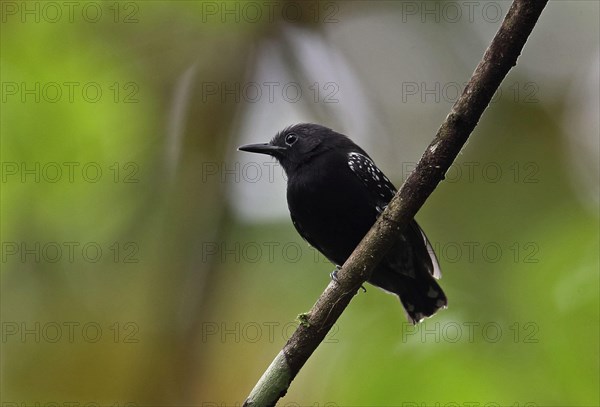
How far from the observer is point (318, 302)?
114 inches

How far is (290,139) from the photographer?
4922mm

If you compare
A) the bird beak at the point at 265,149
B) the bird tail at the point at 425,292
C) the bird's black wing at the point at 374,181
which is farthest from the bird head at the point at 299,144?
the bird tail at the point at 425,292

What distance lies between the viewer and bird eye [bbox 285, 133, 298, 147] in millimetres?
4891

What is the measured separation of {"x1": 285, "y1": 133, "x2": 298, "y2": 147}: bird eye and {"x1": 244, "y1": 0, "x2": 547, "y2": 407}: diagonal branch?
2.06 m

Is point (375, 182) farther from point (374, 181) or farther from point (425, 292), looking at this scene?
point (425, 292)

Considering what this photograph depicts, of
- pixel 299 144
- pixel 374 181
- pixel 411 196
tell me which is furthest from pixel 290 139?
pixel 411 196

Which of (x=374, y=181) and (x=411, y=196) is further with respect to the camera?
(x=374, y=181)

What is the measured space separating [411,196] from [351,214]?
5.12ft

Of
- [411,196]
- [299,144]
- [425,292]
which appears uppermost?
[411,196]

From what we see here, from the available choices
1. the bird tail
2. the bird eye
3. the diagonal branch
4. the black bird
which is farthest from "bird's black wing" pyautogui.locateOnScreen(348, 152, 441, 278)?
the diagonal branch

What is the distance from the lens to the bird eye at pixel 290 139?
489cm

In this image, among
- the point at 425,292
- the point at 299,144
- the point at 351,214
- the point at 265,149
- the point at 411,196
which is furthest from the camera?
the point at 265,149

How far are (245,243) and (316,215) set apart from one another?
45.8 inches

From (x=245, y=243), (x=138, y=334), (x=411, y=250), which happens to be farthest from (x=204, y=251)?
(x=411, y=250)
